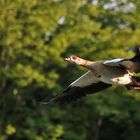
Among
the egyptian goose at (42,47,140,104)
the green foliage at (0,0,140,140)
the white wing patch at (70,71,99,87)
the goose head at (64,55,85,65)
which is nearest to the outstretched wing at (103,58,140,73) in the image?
the egyptian goose at (42,47,140,104)

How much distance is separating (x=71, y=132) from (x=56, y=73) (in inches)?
92.4

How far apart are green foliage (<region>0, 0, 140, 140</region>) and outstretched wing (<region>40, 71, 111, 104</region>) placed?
1460cm

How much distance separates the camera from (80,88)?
47.8 ft

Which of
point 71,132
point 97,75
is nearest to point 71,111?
point 71,132

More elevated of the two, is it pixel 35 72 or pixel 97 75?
pixel 97 75

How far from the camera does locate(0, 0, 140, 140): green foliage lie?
1195 inches

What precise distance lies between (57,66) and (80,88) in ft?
58.7

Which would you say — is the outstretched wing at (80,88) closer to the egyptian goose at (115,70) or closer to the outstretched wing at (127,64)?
the egyptian goose at (115,70)

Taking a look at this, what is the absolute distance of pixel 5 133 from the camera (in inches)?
1215

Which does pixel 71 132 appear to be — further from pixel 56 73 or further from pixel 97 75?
pixel 97 75

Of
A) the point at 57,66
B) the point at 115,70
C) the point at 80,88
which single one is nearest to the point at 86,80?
the point at 80,88

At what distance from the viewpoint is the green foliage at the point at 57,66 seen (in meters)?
30.4

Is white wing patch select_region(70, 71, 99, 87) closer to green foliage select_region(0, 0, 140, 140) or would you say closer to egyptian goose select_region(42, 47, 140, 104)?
egyptian goose select_region(42, 47, 140, 104)

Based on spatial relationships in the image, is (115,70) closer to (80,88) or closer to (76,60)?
(76,60)
